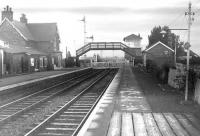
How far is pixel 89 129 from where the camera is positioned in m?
8.98

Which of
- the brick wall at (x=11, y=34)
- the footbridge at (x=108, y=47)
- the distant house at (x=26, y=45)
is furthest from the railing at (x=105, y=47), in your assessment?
the brick wall at (x=11, y=34)

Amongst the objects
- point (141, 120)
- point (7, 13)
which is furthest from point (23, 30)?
point (141, 120)

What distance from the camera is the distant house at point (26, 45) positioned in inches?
1540

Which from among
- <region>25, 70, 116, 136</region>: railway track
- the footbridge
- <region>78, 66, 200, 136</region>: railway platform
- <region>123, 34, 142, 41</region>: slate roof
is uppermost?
<region>123, 34, 142, 41</region>: slate roof

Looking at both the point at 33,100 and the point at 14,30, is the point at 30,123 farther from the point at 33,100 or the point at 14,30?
the point at 14,30

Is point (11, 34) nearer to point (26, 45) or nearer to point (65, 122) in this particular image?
point (26, 45)

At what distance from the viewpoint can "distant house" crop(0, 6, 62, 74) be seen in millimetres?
39125

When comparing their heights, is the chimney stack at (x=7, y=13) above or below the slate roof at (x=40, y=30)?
above

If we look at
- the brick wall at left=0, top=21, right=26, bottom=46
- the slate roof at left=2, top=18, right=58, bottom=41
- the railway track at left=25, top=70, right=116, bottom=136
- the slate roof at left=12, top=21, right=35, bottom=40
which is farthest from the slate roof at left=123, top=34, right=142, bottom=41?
the railway track at left=25, top=70, right=116, bottom=136

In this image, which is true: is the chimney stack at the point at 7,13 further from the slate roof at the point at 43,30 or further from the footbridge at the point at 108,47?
the footbridge at the point at 108,47

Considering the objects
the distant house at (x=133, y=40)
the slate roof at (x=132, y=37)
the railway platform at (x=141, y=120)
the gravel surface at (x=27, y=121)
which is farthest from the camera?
the distant house at (x=133, y=40)

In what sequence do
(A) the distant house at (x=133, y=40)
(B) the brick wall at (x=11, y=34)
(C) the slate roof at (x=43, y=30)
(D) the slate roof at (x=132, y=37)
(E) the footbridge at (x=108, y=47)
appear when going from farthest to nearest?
(A) the distant house at (x=133, y=40) → (D) the slate roof at (x=132, y=37) → (E) the footbridge at (x=108, y=47) → (C) the slate roof at (x=43, y=30) → (B) the brick wall at (x=11, y=34)

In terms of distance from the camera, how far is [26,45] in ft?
175

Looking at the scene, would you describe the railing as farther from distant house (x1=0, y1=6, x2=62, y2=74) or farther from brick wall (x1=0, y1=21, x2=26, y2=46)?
brick wall (x1=0, y1=21, x2=26, y2=46)
